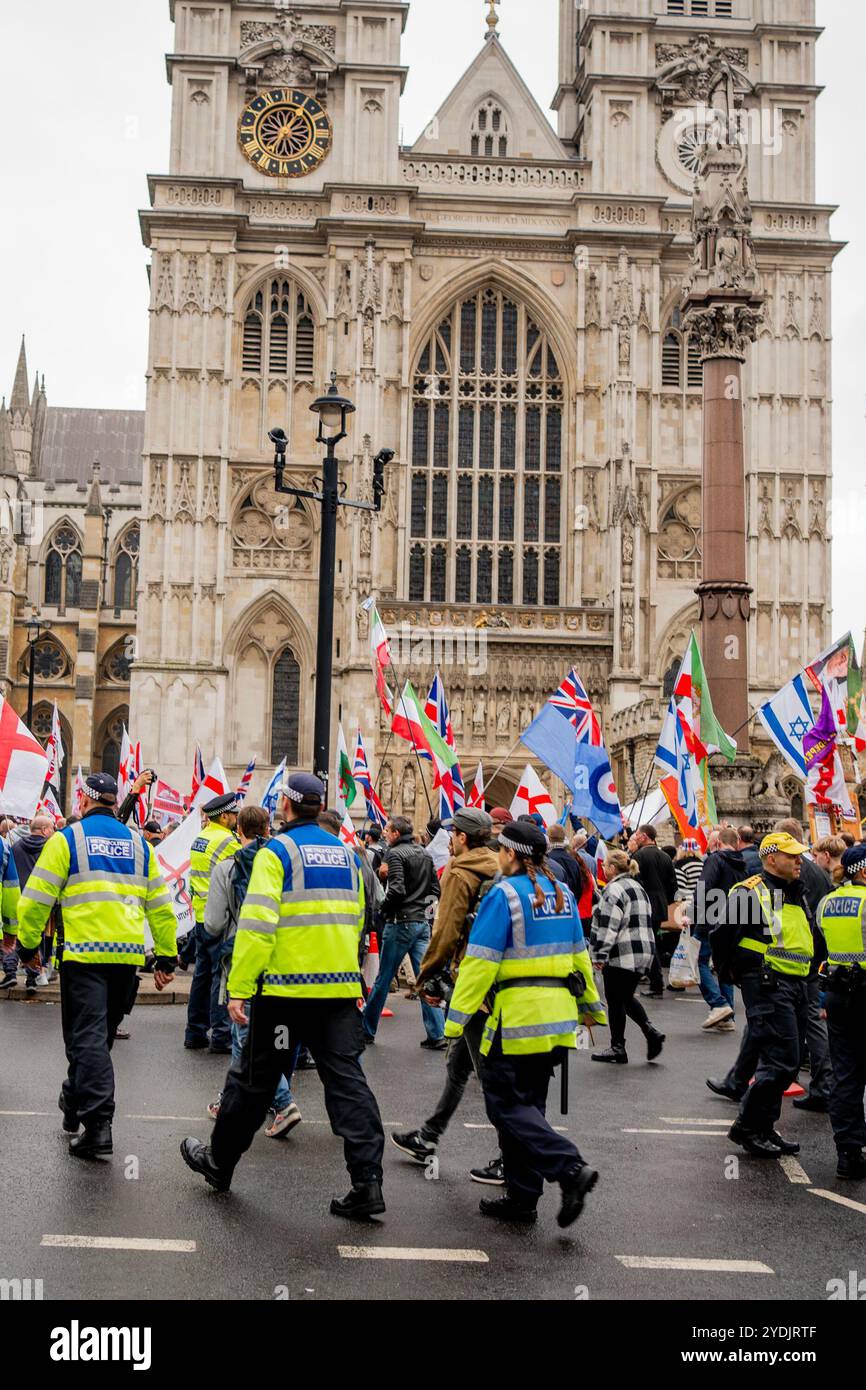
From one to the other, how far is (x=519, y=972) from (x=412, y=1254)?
4.33 ft

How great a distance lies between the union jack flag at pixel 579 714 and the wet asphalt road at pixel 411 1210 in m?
7.29

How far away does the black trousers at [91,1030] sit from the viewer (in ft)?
25.3

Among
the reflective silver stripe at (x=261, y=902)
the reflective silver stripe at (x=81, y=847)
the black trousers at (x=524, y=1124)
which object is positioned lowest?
the black trousers at (x=524, y=1124)

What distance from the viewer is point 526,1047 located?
693 centimetres

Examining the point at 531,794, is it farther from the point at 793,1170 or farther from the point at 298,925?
the point at 298,925

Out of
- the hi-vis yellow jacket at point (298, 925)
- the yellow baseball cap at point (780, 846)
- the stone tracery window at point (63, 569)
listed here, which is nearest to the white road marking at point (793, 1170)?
the yellow baseball cap at point (780, 846)

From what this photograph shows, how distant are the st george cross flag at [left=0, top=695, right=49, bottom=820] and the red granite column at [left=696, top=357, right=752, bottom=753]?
9388 mm

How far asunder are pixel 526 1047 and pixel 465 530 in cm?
3170

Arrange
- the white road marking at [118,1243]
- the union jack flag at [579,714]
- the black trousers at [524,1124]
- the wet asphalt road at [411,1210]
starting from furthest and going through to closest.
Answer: the union jack flag at [579,714] < the black trousers at [524,1124] < the white road marking at [118,1243] < the wet asphalt road at [411,1210]

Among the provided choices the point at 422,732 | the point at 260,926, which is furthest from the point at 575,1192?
the point at 422,732

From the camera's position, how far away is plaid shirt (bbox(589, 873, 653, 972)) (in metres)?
11.3

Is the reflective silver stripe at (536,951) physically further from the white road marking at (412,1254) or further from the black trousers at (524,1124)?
the white road marking at (412,1254)

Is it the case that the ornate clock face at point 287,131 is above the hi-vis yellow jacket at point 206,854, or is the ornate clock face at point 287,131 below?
above
